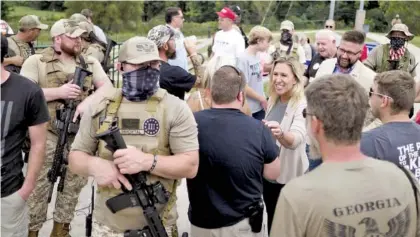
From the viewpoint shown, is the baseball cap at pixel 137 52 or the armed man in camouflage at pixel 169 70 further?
the armed man in camouflage at pixel 169 70

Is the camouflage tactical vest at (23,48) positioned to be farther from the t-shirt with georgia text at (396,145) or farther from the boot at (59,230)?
the t-shirt with georgia text at (396,145)

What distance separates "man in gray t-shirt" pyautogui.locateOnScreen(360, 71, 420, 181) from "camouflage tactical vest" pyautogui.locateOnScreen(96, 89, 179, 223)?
3.41ft

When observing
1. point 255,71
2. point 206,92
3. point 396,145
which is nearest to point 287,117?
point 206,92

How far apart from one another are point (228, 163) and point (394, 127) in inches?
36.0

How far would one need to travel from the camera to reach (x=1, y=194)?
2.88 meters

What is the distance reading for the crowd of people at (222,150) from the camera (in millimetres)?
1795

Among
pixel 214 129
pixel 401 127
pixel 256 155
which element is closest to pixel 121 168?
pixel 214 129

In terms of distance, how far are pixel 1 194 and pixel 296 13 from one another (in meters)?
33.7

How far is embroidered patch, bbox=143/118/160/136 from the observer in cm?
246

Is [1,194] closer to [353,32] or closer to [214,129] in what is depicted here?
[214,129]

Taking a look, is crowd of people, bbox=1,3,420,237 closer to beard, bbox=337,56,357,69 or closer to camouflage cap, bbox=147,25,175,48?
camouflage cap, bbox=147,25,175,48

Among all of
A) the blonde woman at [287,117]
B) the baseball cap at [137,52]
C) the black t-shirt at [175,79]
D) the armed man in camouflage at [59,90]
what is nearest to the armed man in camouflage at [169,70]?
the black t-shirt at [175,79]

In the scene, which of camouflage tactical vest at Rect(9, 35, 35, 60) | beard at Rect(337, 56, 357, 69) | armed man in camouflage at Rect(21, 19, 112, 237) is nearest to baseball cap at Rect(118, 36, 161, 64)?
armed man in camouflage at Rect(21, 19, 112, 237)

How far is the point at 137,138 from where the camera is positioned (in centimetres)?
248
